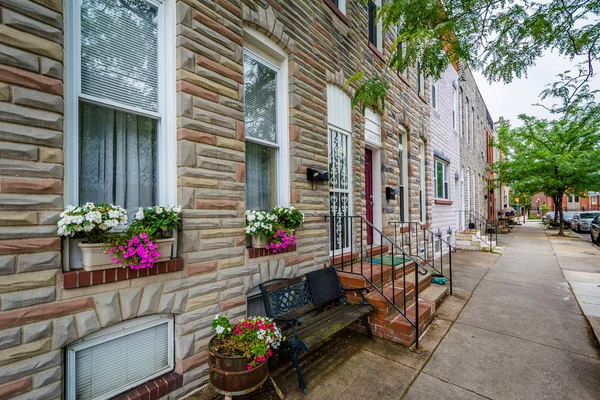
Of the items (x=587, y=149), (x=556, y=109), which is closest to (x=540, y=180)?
(x=587, y=149)

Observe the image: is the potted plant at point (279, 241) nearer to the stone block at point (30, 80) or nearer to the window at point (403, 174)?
the stone block at point (30, 80)

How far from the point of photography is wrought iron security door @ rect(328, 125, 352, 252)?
14.7 ft

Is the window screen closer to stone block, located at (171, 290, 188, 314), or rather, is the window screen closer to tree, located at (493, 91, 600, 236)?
stone block, located at (171, 290, 188, 314)

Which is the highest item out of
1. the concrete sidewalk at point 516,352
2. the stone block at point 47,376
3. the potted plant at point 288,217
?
the potted plant at point 288,217

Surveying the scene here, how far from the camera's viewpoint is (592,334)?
11.7 feet

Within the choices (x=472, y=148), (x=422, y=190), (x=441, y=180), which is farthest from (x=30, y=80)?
(x=472, y=148)

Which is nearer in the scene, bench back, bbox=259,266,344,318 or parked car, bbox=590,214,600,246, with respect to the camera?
bench back, bbox=259,266,344,318

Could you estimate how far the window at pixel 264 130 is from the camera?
10.6 feet

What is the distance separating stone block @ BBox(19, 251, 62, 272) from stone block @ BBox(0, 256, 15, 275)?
0.11 ft

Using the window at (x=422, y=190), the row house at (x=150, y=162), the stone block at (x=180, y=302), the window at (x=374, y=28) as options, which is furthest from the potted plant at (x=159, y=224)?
the window at (x=422, y=190)

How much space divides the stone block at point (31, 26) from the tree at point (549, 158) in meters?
17.2

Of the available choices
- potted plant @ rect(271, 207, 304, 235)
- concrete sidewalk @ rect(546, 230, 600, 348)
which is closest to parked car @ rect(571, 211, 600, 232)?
concrete sidewalk @ rect(546, 230, 600, 348)

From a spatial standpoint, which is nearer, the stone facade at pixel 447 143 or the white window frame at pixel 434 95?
the stone facade at pixel 447 143

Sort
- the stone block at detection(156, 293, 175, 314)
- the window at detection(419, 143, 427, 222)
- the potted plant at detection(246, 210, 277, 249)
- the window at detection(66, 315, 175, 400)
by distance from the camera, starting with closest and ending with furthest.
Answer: the window at detection(66, 315, 175, 400) < the stone block at detection(156, 293, 175, 314) < the potted plant at detection(246, 210, 277, 249) < the window at detection(419, 143, 427, 222)
